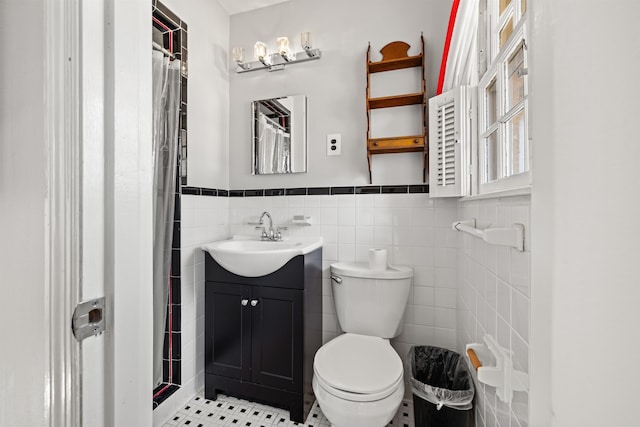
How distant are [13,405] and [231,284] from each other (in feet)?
3.94

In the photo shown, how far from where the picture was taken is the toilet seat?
1127mm

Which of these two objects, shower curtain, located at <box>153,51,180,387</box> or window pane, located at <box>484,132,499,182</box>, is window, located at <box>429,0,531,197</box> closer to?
window pane, located at <box>484,132,499,182</box>

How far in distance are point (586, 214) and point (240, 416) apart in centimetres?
185

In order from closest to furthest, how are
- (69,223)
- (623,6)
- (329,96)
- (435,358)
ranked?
(623,6)
(69,223)
(435,358)
(329,96)

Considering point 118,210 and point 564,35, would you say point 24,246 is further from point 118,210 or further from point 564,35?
point 564,35

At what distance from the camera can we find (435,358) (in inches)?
60.4

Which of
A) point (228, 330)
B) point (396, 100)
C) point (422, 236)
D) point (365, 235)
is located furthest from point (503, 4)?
point (228, 330)

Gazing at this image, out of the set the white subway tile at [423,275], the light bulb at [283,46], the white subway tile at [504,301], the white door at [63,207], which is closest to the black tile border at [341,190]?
the white subway tile at [423,275]

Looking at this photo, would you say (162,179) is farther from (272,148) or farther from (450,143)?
(450,143)

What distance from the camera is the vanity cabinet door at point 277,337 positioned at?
5.00 feet

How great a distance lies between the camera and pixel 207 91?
6.22 ft

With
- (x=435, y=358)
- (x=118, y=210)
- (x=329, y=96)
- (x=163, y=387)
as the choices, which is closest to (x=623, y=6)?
(x=118, y=210)

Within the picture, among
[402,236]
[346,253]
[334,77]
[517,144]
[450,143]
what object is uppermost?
[334,77]

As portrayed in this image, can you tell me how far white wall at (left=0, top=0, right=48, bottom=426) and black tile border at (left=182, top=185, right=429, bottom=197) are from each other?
128 centimetres
